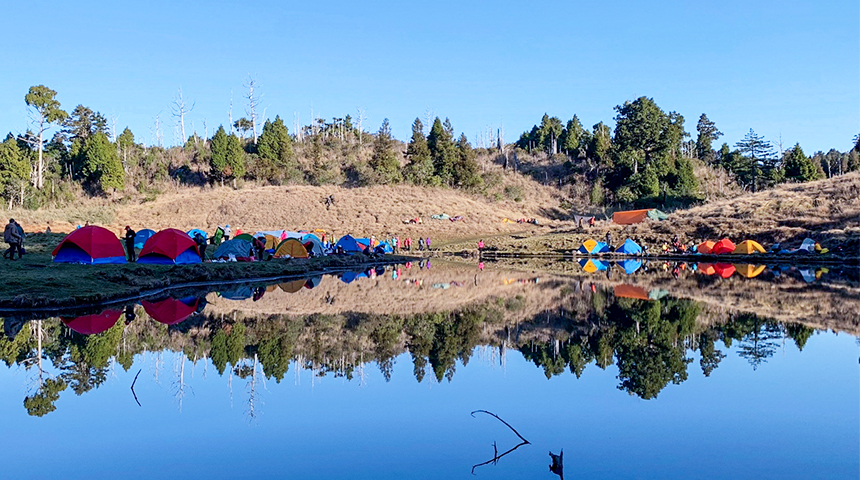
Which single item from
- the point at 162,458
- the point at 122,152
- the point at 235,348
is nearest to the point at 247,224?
the point at 122,152

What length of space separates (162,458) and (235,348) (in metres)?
6.23

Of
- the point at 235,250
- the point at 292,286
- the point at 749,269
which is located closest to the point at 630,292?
the point at 292,286

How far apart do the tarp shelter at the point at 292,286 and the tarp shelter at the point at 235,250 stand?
212 inches

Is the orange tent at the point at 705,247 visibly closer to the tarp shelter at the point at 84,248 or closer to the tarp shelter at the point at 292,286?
the tarp shelter at the point at 292,286

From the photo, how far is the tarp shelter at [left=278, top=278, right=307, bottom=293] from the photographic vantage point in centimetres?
2494

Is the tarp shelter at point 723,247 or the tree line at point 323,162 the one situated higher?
the tree line at point 323,162

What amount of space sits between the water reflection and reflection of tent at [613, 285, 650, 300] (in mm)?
94

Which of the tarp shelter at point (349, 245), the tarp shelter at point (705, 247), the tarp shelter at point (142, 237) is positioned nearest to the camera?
the tarp shelter at point (142, 237)

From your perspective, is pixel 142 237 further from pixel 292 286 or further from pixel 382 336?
pixel 382 336

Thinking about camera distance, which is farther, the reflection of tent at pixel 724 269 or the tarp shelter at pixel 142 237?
the tarp shelter at pixel 142 237

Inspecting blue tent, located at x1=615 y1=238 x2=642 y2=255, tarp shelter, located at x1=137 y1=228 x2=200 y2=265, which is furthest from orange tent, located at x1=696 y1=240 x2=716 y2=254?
tarp shelter, located at x1=137 y1=228 x2=200 y2=265

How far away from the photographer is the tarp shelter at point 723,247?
43562 mm

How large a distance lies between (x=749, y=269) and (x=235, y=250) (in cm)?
2554

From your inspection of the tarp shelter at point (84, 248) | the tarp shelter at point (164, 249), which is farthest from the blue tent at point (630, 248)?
the tarp shelter at point (84, 248)
